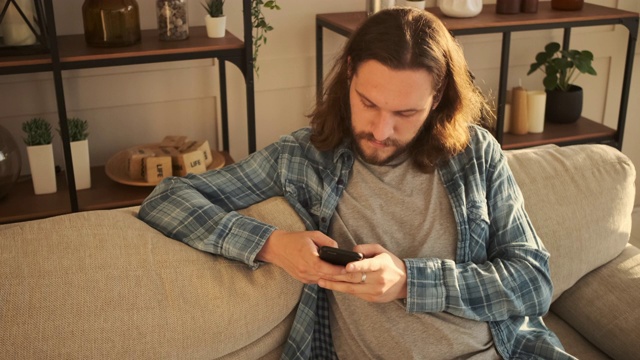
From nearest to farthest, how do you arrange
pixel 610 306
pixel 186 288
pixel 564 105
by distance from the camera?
1. pixel 186 288
2. pixel 610 306
3. pixel 564 105

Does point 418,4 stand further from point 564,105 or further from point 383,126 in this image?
point 383,126

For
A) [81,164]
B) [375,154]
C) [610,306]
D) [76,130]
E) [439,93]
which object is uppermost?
[439,93]

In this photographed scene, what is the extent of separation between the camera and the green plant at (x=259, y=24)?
256 centimetres

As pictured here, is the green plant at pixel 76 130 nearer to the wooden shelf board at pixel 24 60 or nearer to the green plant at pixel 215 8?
the wooden shelf board at pixel 24 60

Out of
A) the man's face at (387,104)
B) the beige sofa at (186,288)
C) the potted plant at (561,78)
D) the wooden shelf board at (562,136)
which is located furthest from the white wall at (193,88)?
the man's face at (387,104)

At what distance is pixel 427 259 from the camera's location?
1574 mm

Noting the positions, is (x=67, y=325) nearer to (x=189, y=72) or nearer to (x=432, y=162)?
(x=432, y=162)

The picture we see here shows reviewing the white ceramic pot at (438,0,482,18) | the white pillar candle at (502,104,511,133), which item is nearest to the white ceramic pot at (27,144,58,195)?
the white ceramic pot at (438,0,482,18)

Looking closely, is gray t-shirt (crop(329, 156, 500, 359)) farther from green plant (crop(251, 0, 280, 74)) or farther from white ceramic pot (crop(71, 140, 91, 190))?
white ceramic pot (crop(71, 140, 91, 190))

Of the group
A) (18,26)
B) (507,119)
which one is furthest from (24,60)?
(507,119)

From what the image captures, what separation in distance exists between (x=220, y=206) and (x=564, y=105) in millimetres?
1846

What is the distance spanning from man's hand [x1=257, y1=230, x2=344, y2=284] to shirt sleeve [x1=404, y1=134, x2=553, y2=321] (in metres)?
0.17

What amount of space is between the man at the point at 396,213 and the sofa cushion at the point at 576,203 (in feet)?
0.70

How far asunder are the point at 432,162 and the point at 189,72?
4.29 ft
